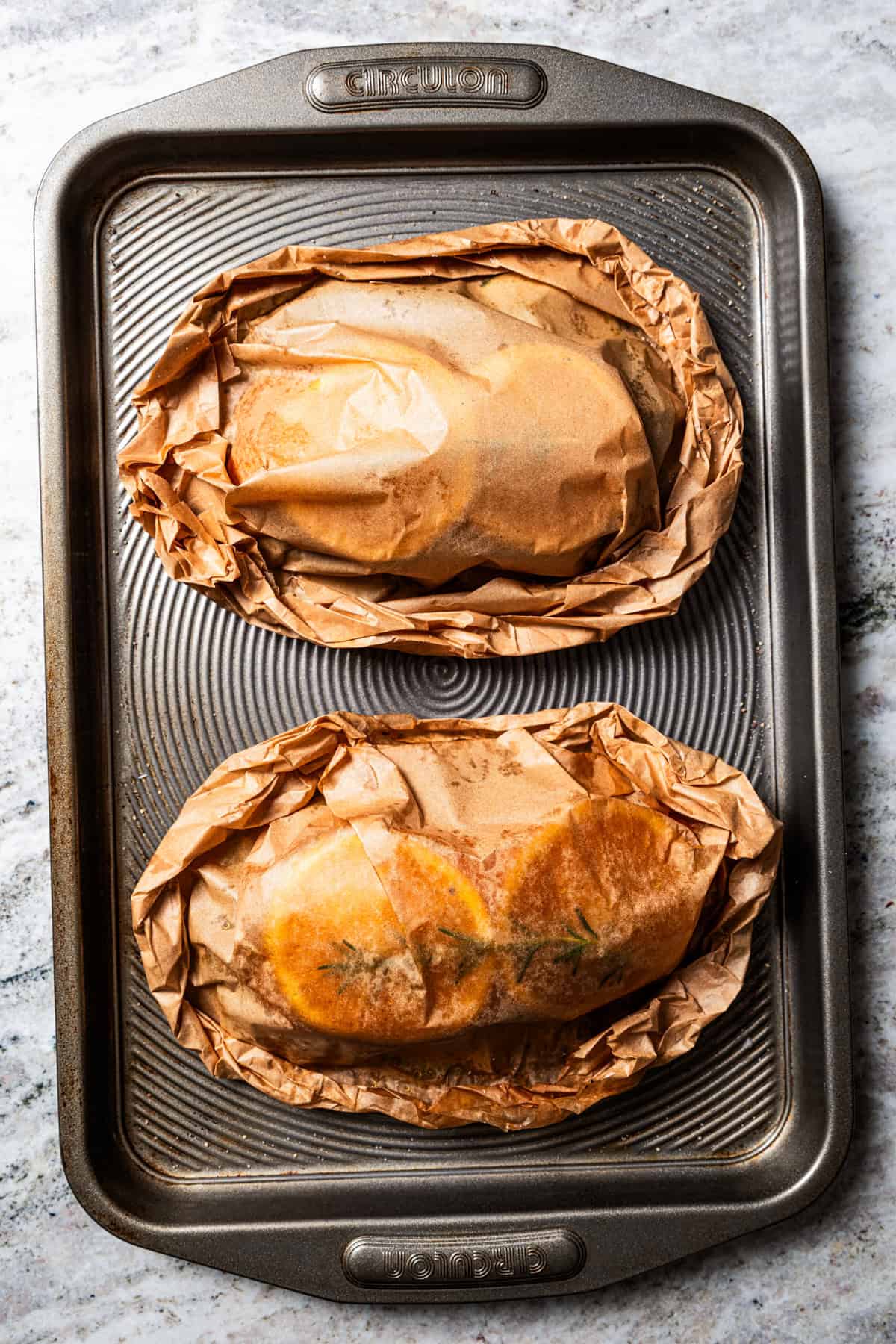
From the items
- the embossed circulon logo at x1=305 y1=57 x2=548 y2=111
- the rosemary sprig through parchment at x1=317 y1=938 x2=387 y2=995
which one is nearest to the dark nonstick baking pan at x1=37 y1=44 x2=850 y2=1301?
the embossed circulon logo at x1=305 y1=57 x2=548 y2=111

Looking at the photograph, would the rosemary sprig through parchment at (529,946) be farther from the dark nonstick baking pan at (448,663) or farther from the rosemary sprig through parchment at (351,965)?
the dark nonstick baking pan at (448,663)

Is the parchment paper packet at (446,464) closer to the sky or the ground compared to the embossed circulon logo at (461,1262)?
closer to the sky

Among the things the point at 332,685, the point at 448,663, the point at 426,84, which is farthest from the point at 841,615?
the point at 426,84

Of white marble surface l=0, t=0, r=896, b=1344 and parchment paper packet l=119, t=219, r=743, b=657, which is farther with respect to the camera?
white marble surface l=0, t=0, r=896, b=1344

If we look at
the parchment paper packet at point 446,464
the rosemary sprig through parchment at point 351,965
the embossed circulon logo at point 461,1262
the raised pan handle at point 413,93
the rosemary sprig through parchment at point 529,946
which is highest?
the raised pan handle at point 413,93

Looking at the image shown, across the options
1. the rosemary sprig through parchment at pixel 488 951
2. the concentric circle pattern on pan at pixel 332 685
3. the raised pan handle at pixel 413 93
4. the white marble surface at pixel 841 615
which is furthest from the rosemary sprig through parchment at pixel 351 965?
the raised pan handle at pixel 413 93

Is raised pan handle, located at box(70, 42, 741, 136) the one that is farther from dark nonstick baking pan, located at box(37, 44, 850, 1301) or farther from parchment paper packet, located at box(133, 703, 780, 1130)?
parchment paper packet, located at box(133, 703, 780, 1130)
